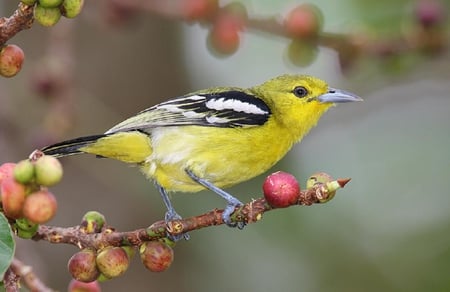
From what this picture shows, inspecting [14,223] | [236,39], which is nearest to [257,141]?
[236,39]

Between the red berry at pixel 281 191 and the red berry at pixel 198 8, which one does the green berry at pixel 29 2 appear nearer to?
the red berry at pixel 281 191

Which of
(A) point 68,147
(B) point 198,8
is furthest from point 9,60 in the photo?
(B) point 198,8

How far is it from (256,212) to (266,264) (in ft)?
13.2

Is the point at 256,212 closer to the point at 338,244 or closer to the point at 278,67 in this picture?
the point at 338,244

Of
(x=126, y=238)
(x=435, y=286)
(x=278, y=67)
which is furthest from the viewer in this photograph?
(x=278, y=67)

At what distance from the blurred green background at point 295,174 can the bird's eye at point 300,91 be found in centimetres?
97

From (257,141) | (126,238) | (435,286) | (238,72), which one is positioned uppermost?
(238,72)

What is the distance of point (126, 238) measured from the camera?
91.3 inches

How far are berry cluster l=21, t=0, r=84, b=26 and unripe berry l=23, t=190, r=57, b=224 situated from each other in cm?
42

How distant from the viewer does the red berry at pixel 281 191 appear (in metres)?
2.09

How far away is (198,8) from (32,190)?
209cm

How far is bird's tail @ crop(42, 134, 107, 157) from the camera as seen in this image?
290cm

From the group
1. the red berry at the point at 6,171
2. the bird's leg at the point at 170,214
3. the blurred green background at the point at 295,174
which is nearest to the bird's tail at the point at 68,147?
the bird's leg at the point at 170,214

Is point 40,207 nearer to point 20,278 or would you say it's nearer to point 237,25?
point 20,278
